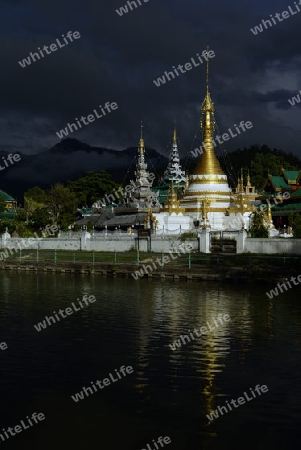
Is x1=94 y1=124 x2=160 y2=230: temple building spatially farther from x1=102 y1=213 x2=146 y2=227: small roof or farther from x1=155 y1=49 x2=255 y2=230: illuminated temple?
x1=155 y1=49 x2=255 y2=230: illuminated temple

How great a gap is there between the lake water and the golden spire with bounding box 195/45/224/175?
3807 centimetres

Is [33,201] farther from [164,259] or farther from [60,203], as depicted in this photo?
[164,259]

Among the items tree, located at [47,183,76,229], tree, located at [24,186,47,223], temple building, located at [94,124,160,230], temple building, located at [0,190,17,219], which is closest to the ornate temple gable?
temple building, located at [94,124,160,230]

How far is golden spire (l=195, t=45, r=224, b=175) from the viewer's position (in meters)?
62.6

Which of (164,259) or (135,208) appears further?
(135,208)

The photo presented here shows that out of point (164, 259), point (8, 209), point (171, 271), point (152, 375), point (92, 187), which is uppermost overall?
point (92, 187)

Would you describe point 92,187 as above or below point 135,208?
above

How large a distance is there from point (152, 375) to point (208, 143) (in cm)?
5181

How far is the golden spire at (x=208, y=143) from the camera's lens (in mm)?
62594

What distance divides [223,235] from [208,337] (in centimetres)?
2770

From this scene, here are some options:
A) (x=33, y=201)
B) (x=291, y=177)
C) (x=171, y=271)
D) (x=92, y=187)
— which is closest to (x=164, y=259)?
(x=171, y=271)

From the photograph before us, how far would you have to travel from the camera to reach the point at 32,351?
16.2 meters

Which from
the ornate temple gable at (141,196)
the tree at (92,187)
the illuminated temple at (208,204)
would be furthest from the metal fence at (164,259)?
the tree at (92,187)

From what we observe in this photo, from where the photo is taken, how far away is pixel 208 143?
64.1 metres
